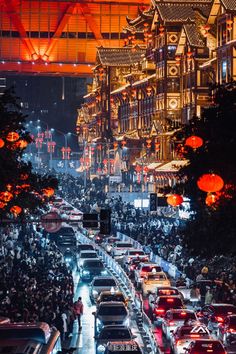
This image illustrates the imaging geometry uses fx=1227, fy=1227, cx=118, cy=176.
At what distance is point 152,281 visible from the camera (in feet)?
168

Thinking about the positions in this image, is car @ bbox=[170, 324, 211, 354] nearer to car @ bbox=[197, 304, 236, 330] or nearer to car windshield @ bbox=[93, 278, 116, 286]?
car @ bbox=[197, 304, 236, 330]

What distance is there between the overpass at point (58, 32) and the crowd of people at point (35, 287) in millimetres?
93270

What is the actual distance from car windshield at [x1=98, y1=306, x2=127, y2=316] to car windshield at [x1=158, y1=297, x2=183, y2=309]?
3.25 m

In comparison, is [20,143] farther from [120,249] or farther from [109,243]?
[109,243]

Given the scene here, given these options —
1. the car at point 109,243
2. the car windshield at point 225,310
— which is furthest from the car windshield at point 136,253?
the car windshield at point 225,310

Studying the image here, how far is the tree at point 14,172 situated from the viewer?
44.2m

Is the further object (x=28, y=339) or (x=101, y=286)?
(x=101, y=286)

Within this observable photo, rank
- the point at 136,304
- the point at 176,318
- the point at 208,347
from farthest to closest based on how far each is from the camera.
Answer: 1. the point at 136,304
2. the point at 176,318
3. the point at 208,347

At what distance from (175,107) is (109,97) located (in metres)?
48.4

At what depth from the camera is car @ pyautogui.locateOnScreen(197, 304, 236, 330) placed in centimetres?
3706

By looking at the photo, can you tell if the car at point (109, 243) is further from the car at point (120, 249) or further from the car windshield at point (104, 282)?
the car windshield at point (104, 282)

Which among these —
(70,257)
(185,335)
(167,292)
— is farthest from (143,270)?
(185,335)

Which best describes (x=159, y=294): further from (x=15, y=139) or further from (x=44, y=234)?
(x=44, y=234)

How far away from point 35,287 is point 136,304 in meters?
3.99
